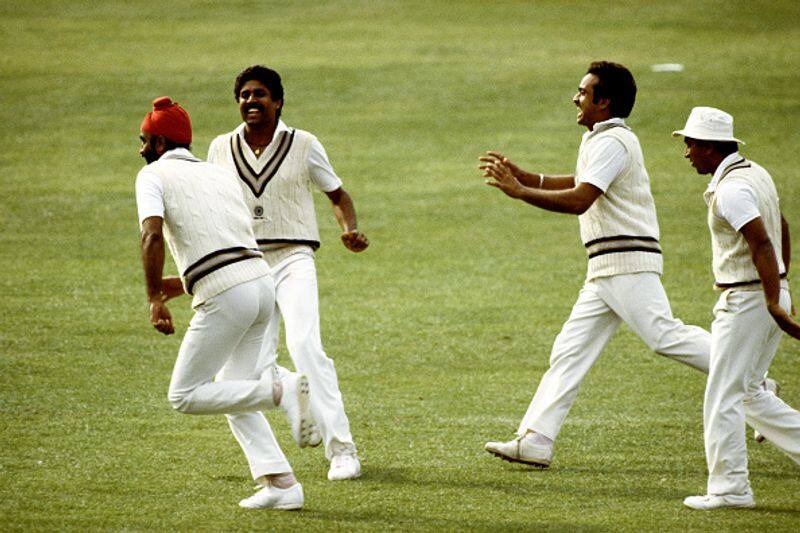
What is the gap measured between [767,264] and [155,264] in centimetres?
315

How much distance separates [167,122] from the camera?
24.0 feet

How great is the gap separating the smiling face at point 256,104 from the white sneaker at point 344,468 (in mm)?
2131

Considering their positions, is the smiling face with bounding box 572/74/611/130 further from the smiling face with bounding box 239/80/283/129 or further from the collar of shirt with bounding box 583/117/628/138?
the smiling face with bounding box 239/80/283/129

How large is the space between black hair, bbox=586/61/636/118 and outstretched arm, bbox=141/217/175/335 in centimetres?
291

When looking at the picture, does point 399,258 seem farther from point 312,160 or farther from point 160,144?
point 160,144

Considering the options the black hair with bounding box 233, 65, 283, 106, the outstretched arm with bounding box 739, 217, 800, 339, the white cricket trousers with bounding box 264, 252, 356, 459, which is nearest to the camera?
the outstretched arm with bounding box 739, 217, 800, 339

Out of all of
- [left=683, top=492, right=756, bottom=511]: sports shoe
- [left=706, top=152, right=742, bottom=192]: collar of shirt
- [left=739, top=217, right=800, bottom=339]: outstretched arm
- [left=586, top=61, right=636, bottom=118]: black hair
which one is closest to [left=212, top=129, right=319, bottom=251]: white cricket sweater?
[left=586, top=61, right=636, bottom=118]: black hair

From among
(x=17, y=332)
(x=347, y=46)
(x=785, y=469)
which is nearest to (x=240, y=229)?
(x=785, y=469)

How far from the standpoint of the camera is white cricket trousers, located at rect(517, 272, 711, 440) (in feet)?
26.9

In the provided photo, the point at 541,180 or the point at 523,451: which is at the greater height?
the point at 541,180

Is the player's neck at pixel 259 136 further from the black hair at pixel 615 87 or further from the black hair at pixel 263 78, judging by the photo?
the black hair at pixel 615 87

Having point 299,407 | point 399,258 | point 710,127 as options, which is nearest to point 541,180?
point 710,127

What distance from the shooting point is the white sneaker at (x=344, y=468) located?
8.07 meters

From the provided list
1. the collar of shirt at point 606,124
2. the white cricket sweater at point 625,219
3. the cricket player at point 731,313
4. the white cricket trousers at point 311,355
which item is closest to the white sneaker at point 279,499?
the white cricket trousers at point 311,355
